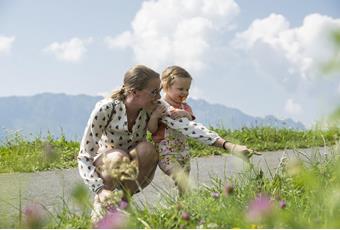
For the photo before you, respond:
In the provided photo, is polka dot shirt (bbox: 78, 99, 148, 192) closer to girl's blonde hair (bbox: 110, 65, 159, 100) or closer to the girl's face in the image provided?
girl's blonde hair (bbox: 110, 65, 159, 100)

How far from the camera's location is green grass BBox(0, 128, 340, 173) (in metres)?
6.20

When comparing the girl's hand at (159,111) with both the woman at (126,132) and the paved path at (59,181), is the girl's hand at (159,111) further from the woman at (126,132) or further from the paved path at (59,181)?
the paved path at (59,181)

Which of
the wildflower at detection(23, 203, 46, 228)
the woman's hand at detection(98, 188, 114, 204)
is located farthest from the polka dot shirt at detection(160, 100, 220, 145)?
the wildflower at detection(23, 203, 46, 228)

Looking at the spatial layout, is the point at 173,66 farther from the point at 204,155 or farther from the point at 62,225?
the point at 204,155

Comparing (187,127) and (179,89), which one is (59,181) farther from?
(187,127)

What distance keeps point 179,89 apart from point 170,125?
0.93 feet

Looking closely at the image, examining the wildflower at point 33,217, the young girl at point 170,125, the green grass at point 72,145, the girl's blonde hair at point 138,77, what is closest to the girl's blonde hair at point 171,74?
the young girl at point 170,125

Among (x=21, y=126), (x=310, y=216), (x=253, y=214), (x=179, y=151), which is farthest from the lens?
(x=21, y=126)

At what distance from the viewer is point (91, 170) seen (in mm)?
3438

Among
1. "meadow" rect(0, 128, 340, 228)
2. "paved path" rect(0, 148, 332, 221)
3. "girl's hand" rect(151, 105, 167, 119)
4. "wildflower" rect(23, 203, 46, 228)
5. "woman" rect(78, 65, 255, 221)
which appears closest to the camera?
"meadow" rect(0, 128, 340, 228)

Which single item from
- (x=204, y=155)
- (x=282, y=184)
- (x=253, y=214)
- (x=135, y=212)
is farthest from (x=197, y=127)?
(x=204, y=155)

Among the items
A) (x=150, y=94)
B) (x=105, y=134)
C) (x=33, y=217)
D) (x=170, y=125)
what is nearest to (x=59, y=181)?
(x=105, y=134)

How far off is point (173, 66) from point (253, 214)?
2056mm

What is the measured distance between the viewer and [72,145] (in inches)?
293
